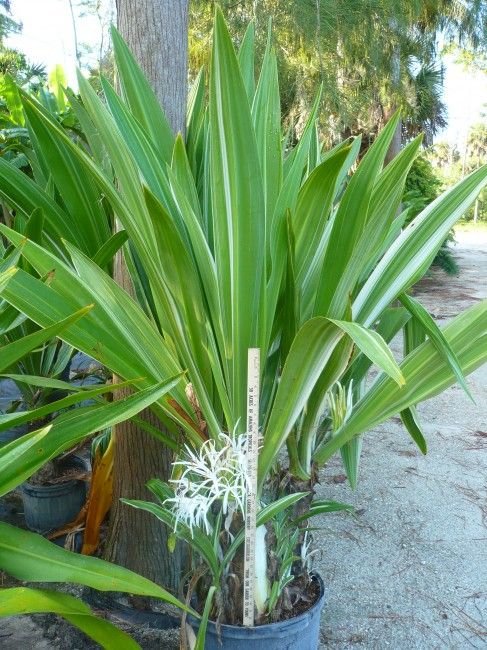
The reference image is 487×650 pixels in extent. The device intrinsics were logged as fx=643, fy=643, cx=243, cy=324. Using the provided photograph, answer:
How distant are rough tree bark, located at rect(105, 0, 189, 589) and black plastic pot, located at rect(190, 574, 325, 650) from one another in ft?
1.85

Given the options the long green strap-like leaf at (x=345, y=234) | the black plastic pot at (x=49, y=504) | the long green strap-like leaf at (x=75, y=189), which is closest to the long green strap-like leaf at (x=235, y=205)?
the long green strap-like leaf at (x=345, y=234)

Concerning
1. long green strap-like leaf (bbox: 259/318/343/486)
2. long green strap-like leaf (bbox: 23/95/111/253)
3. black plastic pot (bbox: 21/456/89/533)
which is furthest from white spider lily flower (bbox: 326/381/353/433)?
black plastic pot (bbox: 21/456/89/533)

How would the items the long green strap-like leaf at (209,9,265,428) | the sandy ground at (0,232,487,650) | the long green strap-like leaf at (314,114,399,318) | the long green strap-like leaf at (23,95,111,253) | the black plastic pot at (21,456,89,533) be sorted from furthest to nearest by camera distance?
the black plastic pot at (21,456,89,533)
the sandy ground at (0,232,487,650)
the long green strap-like leaf at (23,95,111,253)
the long green strap-like leaf at (314,114,399,318)
the long green strap-like leaf at (209,9,265,428)

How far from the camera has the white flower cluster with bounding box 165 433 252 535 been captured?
118 centimetres

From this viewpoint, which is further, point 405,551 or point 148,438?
point 405,551

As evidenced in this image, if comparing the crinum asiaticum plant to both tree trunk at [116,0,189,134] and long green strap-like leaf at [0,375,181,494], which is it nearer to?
long green strap-like leaf at [0,375,181,494]

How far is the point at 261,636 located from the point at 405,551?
120cm

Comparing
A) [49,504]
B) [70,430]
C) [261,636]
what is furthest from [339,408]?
[49,504]

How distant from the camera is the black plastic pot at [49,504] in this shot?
233cm

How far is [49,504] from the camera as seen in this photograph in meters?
2.34

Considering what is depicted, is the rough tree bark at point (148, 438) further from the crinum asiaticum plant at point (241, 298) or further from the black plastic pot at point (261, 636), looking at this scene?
the black plastic pot at point (261, 636)

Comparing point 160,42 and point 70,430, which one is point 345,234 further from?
point 160,42

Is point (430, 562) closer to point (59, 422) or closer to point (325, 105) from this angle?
point (59, 422)

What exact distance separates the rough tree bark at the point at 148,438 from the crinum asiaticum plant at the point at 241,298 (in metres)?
0.37
